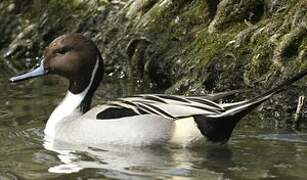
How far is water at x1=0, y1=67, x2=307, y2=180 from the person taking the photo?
643 centimetres

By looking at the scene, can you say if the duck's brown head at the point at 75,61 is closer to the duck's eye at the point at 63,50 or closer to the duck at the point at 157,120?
the duck's eye at the point at 63,50

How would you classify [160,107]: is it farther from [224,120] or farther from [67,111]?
[67,111]

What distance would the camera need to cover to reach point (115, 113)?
7367mm

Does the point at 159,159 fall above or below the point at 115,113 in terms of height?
below

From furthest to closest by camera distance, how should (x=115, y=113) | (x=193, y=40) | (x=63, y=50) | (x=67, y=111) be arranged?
(x=193, y=40) → (x=63, y=50) → (x=67, y=111) → (x=115, y=113)

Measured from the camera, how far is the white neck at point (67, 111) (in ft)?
26.2

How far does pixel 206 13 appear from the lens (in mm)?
10648

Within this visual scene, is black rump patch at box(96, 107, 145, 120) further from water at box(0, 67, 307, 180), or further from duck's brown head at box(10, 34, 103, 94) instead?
duck's brown head at box(10, 34, 103, 94)

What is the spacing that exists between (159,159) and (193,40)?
3651 millimetres

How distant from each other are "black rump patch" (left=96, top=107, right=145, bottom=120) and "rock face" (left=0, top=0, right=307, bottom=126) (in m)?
1.56

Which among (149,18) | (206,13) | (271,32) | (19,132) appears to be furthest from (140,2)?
(19,132)

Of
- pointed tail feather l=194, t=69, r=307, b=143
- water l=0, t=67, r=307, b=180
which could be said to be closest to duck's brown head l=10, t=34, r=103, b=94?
water l=0, t=67, r=307, b=180

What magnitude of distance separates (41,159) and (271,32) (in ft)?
10.5

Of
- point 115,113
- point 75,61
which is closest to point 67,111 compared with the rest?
point 75,61
